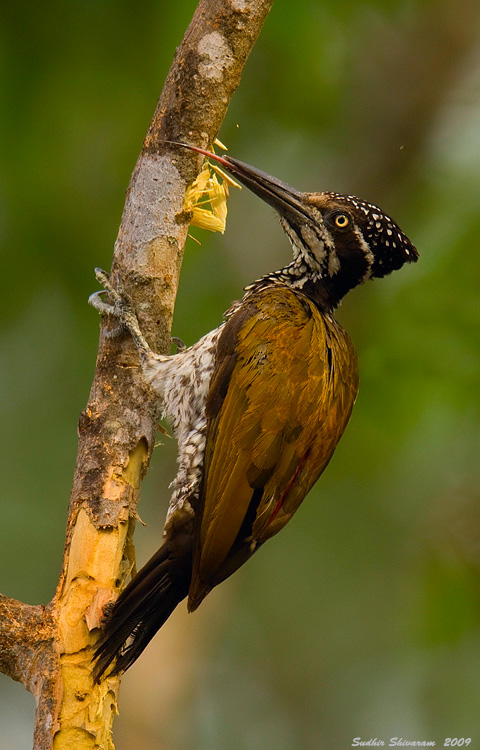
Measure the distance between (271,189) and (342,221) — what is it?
0.96 ft

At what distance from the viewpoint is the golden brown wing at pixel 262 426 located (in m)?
2.85

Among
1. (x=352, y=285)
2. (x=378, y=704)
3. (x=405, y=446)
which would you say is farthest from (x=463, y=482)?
(x=352, y=285)

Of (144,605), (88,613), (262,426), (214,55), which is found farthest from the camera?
(214,55)

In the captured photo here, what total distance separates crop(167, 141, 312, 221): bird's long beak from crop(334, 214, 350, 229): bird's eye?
101 mm

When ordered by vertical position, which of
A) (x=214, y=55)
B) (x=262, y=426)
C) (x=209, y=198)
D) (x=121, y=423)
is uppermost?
(x=214, y=55)

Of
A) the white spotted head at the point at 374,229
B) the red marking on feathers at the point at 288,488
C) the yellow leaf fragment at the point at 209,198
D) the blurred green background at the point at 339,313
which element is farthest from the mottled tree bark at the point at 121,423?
the blurred green background at the point at 339,313

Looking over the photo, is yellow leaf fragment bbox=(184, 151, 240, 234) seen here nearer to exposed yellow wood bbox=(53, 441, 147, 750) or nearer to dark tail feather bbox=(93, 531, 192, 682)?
exposed yellow wood bbox=(53, 441, 147, 750)

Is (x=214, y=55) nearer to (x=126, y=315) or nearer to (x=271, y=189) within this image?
(x=271, y=189)

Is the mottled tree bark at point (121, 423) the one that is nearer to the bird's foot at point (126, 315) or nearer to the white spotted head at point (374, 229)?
the bird's foot at point (126, 315)

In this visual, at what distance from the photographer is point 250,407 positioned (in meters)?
2.97

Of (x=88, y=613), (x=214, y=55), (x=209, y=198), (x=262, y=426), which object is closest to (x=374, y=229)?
(x=209, y=198)

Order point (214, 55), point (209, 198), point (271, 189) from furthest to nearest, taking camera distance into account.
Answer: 1. point (271, 189)
2. point (209, 198)
3. point (214, 55)

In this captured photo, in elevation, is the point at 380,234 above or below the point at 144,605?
above

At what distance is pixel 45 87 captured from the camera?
4988 mm
